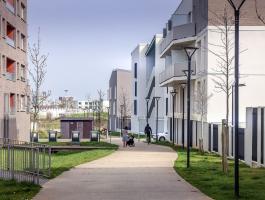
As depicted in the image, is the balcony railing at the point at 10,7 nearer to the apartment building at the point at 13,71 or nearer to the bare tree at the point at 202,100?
the apartment building at the point at 13,71

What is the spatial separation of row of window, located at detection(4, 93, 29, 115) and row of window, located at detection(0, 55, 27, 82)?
153 centimetres

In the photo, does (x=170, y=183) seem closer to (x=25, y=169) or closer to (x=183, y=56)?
(x=25, y=169)

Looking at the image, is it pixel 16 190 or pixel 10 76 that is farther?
pixel 10 76

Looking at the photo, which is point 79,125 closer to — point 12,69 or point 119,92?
point 12,69

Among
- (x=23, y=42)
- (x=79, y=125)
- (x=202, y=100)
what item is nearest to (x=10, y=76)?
(x=23, y=42)

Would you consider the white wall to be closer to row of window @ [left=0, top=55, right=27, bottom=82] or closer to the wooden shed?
row of window @ [left=0, top=55, right=27, bottom=82]

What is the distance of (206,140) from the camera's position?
35.3 metres

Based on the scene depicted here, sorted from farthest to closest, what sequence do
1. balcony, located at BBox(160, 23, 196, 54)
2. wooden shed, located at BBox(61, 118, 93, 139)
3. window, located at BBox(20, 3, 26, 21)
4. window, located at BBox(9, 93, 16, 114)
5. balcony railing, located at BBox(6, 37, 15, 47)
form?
wooden shed, located at BBox(61, 118, 93, 139)
window, located at BBox(20, 3, 26, 21)
window, located at BBox(9, 93, 16, 114)
balcony railing, located at BBox(6, 37, 15, 47)
balcony, located at BBox(160, 23, 196, 54)

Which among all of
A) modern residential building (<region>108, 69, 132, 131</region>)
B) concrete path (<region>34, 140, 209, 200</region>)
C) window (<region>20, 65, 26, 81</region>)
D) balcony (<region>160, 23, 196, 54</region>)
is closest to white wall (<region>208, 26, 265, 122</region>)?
balcony (<region>160, 23, 196, 54</region>)

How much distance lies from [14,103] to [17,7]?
8.29 metres

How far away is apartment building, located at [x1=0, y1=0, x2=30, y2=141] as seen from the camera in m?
44.3

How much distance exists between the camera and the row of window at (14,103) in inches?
1797

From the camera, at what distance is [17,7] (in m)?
50.0

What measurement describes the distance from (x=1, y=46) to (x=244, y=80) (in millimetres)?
18455
